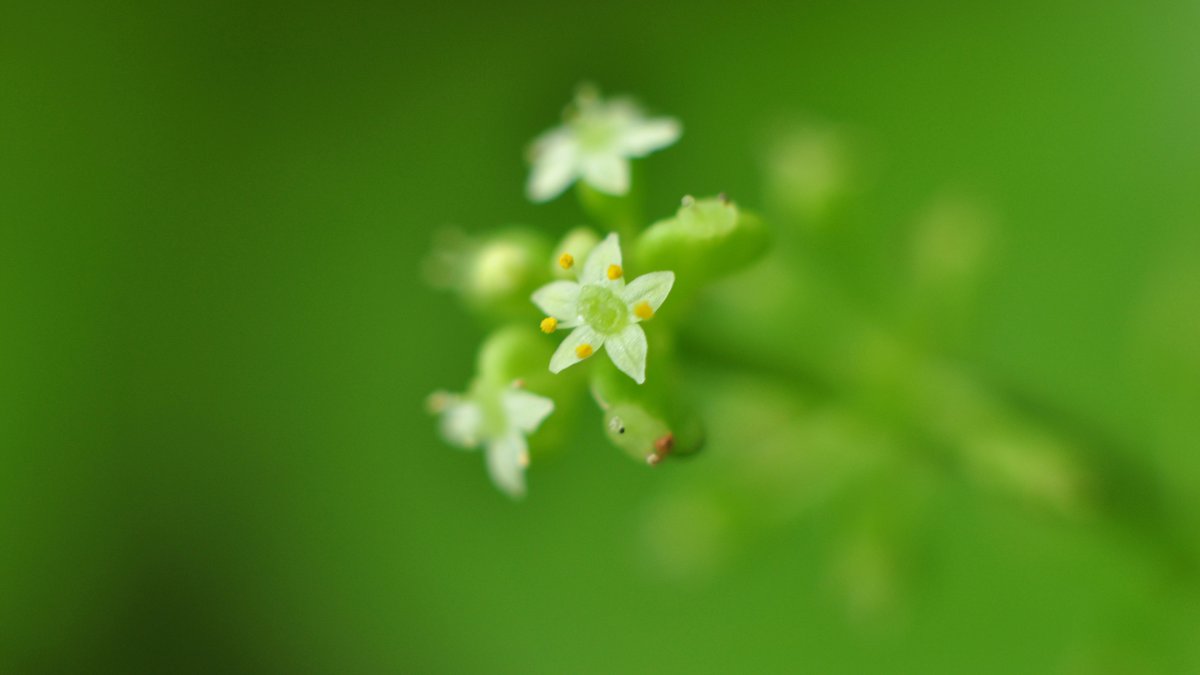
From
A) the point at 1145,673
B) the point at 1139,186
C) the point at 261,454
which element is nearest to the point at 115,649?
the point at 261,454

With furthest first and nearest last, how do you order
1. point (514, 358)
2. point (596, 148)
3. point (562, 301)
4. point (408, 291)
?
point (408, 291), point (596, 148), point (514, 358), point (562, 301)

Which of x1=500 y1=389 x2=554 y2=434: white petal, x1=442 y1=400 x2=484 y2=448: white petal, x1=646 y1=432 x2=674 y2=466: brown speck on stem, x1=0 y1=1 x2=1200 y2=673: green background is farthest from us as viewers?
x1=0 y1=1 x2=1200 y2=673: green background

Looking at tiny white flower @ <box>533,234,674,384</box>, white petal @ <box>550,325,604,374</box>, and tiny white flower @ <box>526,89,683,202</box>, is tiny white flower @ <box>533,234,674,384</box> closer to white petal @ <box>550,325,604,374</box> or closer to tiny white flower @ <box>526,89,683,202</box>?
white petal @ <box>550,325,604,374</box>

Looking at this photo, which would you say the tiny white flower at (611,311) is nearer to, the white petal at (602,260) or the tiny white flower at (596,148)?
the white petal at (602,260)

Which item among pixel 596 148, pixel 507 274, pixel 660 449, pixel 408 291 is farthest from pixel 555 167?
pixel 408 291

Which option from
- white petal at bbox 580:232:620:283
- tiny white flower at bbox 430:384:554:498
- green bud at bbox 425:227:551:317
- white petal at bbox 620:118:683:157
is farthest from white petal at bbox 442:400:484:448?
white petal at bbox 620:118:683:157

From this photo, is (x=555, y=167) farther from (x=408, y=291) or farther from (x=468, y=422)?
(x=408, y=291)

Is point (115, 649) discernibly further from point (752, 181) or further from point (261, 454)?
point (752, 181)
